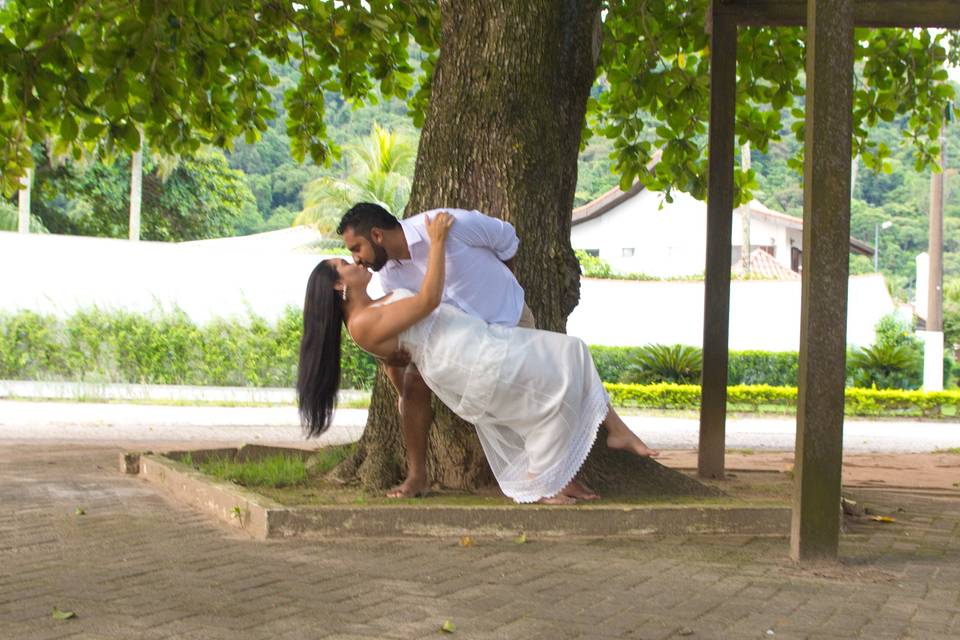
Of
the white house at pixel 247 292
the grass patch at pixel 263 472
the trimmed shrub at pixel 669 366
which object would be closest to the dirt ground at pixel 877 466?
the grass patch at pixel 263 472

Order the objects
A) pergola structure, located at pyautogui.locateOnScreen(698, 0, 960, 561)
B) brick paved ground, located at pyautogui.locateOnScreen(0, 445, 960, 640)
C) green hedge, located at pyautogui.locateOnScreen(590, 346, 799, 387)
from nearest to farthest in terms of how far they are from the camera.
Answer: brick paved ground, located at pyautogui.locateOnScreen(0, 445, 960, 640)
pergola structure, located at pyautogui.locateOnScreen(698, 0, 960, 561)
green hedge, located at pyautogui.locateOnScreen(590, 346, 799, 387)

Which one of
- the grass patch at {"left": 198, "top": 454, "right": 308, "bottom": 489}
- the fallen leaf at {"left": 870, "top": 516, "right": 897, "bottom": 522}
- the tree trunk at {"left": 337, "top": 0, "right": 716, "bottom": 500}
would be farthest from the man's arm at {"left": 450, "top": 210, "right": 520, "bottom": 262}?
the fallen leaf at {"left": 870, "top": 516, "right": 897, "bottom": 522}

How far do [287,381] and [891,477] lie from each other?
629 inches

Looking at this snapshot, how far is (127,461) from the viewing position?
28.6 ft

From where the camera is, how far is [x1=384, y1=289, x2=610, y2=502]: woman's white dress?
6004mm

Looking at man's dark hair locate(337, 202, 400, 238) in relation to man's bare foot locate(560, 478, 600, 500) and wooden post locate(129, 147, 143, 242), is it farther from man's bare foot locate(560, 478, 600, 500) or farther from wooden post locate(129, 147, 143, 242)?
wooden post locate(129, 147, 143, 242)

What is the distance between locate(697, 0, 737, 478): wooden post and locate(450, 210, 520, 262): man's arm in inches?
90.8

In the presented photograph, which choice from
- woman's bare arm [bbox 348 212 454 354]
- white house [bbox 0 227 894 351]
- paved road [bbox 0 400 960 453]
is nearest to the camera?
woman's bare arm [bbox 348 212 454 354]

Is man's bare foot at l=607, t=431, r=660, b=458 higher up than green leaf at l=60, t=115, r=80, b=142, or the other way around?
green leaf at l=60, t=115, r=80, b=142

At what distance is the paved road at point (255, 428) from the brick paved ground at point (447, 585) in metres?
7.41

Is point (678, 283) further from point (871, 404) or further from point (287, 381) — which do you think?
point (287, 381)

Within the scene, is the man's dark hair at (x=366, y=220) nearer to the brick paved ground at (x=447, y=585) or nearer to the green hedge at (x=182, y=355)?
the brick paved ground at (x=447, y=585)

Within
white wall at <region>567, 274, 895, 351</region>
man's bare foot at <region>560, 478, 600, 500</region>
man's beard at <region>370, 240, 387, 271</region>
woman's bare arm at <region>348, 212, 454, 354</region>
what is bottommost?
man's bare foot at <region>560, 478, 600, 500</region>

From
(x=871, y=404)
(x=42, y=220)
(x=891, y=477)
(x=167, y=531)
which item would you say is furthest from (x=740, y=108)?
(x=42, y=220)
